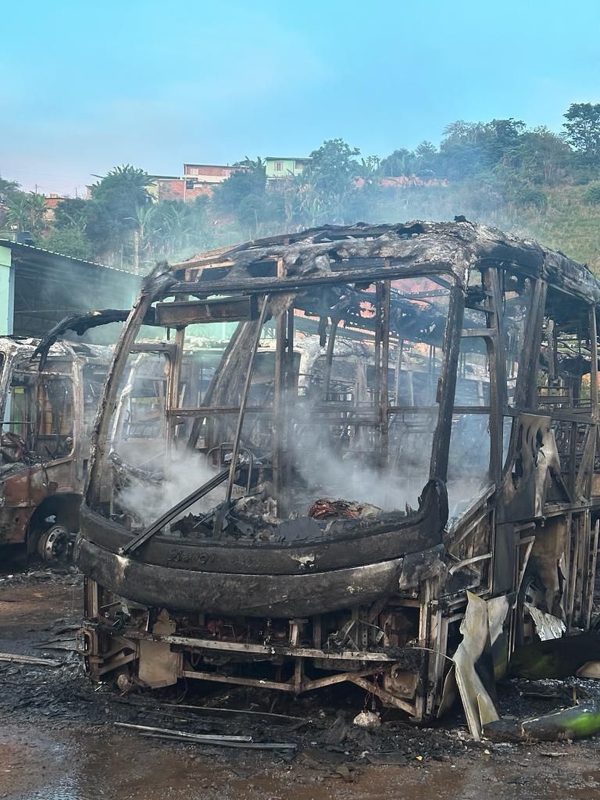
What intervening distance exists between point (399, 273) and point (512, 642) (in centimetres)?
301

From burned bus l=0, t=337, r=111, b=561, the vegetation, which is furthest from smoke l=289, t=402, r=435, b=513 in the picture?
the vegetation

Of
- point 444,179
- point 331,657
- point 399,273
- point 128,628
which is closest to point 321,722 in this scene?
point 331,657

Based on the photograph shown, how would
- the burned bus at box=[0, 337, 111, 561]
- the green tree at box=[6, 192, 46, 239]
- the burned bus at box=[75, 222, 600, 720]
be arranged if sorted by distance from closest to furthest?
the burned bus at box=[75, 222, 600, 720] < the burned bus at box=[0, 337, 111, 561] < the green tree at box=[6, 192, 46, 239]

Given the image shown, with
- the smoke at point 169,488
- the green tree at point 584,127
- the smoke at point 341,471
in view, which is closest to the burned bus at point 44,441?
the smoke at point 169,488

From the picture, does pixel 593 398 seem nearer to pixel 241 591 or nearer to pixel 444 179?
pixel 241 591

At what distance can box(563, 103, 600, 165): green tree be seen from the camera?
51.6m

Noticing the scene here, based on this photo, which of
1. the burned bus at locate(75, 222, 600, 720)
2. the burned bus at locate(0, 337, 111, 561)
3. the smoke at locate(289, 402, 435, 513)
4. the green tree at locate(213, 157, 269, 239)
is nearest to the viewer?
the burned bus at locate(75, 222, 600, 720)

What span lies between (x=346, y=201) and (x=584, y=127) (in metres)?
19.9

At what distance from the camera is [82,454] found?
10.4 metres

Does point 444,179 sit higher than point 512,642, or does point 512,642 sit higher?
point 444,179

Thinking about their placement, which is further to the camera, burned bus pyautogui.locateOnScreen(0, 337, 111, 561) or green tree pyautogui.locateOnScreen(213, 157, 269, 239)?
green tree pyautogui.locateOnScreen(213, 157, 269, 239)

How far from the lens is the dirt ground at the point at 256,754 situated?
13.2 ft

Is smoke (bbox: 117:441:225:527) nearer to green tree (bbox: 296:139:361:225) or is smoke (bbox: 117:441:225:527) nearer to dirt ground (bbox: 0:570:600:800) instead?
dirt ground (bbox: 0:570:600:800)

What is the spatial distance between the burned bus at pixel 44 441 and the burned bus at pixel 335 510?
10.2 ft
